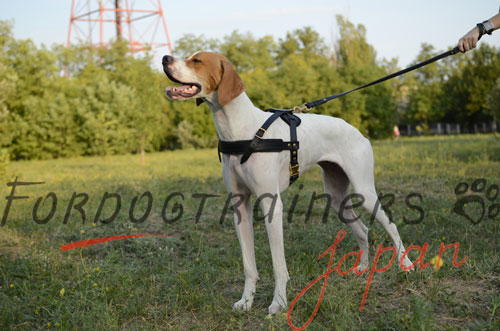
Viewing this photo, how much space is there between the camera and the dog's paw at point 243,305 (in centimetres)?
343

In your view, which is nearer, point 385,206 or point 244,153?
point 244,153

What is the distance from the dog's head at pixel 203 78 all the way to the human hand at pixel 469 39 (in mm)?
2086

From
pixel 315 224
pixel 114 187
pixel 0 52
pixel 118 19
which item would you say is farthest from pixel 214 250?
pixel 118 19

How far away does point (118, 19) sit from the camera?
37.5m

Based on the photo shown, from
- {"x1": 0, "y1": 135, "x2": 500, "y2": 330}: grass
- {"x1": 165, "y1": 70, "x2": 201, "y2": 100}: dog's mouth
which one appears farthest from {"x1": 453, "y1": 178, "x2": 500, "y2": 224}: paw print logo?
{"x1": 165, "y1": 70, "x2": 201, "y2": 100}: dog's mouth

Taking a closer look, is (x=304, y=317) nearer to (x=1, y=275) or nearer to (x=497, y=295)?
(x=497, y=295)

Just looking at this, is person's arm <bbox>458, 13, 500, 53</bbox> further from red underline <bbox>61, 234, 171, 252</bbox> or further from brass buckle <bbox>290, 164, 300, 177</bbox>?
red underline <bbox>61, 234, 171, 252</bbox>

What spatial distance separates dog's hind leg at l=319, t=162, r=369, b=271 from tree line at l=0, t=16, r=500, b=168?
1369 cm

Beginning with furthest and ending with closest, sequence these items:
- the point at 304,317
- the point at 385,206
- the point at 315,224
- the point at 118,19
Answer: the point at 118,19 < the point at 385,206 < the point at 315,224 < the point at 304,317

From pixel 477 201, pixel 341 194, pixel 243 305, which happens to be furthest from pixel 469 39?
pixel 477 201

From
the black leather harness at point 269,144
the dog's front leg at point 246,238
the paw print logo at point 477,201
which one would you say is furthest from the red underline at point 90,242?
the paw print logo at point 477,201

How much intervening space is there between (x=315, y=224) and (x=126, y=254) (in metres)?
2.64

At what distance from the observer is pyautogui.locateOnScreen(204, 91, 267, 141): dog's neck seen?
3.29 meters

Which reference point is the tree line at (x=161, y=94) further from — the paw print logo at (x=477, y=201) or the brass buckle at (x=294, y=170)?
the brass buckle at (x=294, y=170)
